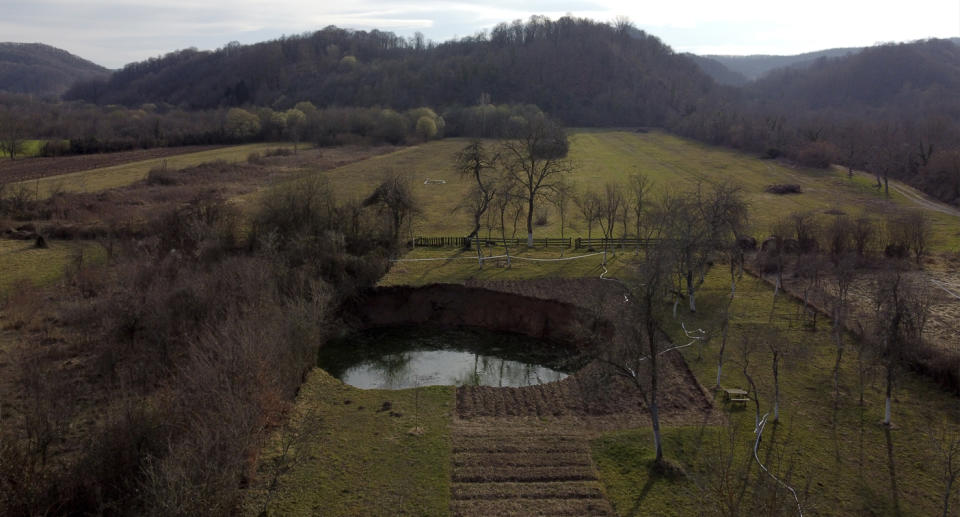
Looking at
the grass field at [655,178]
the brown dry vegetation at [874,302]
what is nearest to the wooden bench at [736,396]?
the brown dry vegetation at [874,302]

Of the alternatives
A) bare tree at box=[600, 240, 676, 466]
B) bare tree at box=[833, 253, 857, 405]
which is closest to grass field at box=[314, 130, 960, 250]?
bare tree at box=[833, 253, 857, 405]

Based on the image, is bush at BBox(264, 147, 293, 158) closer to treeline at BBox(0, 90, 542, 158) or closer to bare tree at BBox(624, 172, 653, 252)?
treeline at BBox(0, 90, 542, 158)

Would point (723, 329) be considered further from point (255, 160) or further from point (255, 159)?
point (255, 159)

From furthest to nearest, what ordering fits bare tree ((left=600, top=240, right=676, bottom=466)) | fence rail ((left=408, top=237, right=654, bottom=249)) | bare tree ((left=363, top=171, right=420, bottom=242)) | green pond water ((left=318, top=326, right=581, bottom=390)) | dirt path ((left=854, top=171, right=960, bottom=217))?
dirt path ((left=854, top=171, right=960, bottom=217)) < fence rail ((left=408, top=237, right=654, bottom=249)) < bare tree ((left=363, top=171, right=420, bottom=242)) < green pond water ((left=318, top=326, right=581, bottom=390)) < bare tree ((left=600, top=240, right=676, bottom=466))

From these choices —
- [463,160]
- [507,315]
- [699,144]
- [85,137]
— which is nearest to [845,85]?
[699,144]

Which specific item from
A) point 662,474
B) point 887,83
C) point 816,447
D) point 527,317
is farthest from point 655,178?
point 887,83

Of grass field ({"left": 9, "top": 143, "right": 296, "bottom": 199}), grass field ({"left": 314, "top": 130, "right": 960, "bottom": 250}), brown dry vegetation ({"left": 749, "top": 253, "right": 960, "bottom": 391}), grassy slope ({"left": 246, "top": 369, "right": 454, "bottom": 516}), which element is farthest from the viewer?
grass field ({"left": 9, "top": 143, "right": 296, "bottom": 199})
